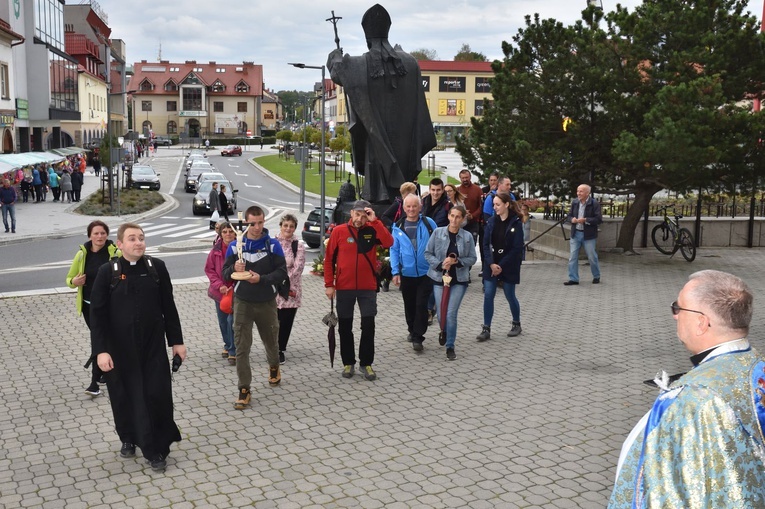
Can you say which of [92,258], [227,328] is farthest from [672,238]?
[92,258]

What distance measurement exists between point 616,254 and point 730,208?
3344 millimetres

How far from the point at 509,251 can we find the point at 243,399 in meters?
3.98

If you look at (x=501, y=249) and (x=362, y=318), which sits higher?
(x=501, y=249)

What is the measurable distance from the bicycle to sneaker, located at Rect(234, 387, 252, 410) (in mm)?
11730

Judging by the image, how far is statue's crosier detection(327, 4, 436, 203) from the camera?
1329 centimetres

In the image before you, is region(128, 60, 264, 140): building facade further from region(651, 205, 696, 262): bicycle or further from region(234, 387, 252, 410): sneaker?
region(234, 387, 252, 410): sneaker

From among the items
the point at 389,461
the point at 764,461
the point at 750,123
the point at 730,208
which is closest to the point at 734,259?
the point at 730,208

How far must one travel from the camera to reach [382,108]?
1347cm

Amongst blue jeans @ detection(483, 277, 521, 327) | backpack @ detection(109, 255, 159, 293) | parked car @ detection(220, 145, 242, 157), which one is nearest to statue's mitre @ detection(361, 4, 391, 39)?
blue jeans @ detection(483, 277, 521, 327)

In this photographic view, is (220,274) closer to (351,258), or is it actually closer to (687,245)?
(351,258)

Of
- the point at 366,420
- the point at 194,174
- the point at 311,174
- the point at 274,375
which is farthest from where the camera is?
the point at 311,174

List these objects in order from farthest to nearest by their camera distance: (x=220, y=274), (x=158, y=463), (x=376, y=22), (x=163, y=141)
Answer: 1. (x=163, y=141)
2. (x=376, y=22)
3. (x=220, y=274)
4. (x=158, y=463)

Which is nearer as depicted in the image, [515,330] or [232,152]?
[515,330]

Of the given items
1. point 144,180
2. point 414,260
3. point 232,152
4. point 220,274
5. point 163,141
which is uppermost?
point 163,141
